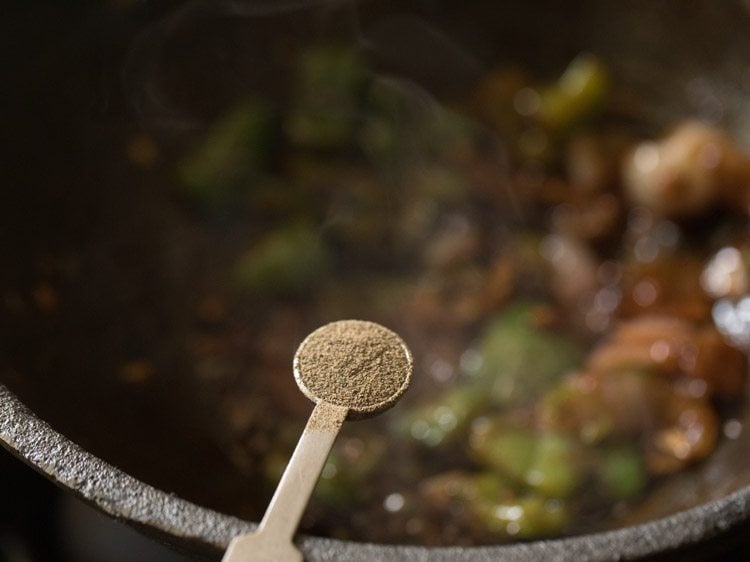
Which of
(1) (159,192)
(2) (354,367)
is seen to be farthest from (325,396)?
(1) (159,192)

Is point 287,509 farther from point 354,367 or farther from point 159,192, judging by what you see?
point 159,192

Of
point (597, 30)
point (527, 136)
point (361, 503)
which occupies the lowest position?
point (361, 503)

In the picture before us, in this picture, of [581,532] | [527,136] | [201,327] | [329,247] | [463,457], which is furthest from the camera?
[527,136]

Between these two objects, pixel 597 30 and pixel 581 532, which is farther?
pixel 597 30

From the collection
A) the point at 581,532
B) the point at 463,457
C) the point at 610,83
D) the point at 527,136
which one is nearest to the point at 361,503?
the point at 463,457

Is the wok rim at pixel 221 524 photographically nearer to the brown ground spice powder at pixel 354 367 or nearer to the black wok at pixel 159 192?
the black wok at pixel 159 192

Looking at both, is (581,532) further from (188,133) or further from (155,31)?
(155,31)

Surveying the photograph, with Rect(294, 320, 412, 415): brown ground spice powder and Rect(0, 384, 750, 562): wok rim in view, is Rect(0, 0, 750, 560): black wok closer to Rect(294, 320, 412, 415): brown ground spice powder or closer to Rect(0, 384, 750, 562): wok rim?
Rect(0, 384, 750, 562): wok rim
